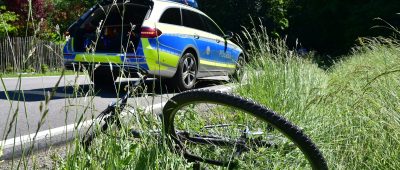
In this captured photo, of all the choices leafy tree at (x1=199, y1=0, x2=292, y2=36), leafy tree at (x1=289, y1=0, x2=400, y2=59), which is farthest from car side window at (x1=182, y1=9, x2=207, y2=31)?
leafy tree at (x1=289, y1=0, x2=400, y2=59)

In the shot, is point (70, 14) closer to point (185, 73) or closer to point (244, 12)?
point (244, 12)

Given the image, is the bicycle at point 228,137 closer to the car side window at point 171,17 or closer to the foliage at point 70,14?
the car side window at point 171,17

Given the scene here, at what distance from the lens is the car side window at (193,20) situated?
7.56 m

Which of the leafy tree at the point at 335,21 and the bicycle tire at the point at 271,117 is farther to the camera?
the leafy tree at the point at 335,21

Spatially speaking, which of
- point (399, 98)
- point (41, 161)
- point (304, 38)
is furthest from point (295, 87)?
point (304, 38)

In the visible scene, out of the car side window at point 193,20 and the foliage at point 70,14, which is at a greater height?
the foliage at point 70,14

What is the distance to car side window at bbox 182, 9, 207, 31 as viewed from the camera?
24.8ft

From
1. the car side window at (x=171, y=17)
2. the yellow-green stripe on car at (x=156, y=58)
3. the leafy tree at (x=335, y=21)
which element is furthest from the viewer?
the leafy tree at (x=335, y=21)

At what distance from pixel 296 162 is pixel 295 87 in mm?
1609

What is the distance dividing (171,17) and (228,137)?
4724 mm

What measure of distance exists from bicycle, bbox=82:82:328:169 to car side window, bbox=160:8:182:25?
374 centimetres

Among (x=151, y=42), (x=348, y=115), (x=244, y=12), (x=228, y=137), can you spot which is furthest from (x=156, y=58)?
(x=244, y=12)

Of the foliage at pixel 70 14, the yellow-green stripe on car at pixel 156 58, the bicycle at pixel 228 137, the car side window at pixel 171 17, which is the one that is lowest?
the bicycle at pixel 228 137

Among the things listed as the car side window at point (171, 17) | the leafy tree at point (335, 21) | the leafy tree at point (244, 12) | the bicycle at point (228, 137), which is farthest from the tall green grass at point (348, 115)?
the leafy tree at point (244, 12)
